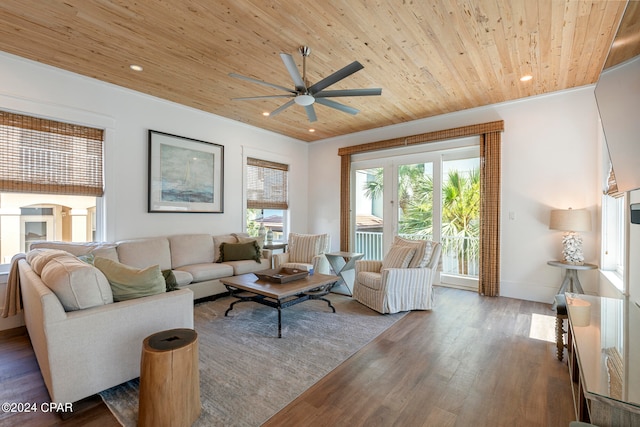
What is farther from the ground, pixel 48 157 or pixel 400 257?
pixel 48 157

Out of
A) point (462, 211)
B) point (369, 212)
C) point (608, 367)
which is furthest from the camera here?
point (369, 212)

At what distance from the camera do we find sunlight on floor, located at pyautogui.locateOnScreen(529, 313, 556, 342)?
292 cm

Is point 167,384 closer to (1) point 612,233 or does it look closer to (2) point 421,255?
(2) point 421,255

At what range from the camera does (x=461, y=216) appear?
4.93 metres

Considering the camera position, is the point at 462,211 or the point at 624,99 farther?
the point at 462,211

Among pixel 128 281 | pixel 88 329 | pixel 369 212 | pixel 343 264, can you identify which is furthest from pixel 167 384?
pixel 369 212

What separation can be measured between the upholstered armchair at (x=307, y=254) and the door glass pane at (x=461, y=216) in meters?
2.10

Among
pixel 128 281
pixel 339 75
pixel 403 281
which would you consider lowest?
pixel 403 281

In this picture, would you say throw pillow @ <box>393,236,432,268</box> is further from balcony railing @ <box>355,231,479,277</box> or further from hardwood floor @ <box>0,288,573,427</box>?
balcony railing @ <box>355,231,479,277</box>

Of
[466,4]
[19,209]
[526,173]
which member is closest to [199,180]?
[19,209]

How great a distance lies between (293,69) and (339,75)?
1.33 ft

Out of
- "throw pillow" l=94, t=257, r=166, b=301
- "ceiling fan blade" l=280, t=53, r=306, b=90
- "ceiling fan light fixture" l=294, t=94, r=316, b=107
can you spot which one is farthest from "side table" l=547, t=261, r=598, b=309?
"throw pillow" l=94, t=257, r=166, b=301

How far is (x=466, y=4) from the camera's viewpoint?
232 centimetres

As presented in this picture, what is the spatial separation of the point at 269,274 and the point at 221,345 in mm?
982
